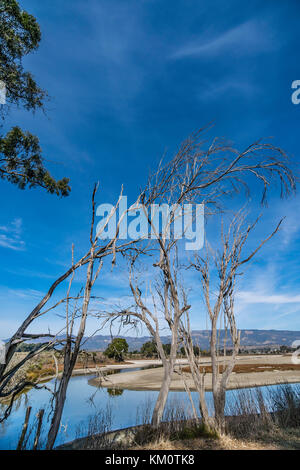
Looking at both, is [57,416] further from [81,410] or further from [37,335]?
[81,410]

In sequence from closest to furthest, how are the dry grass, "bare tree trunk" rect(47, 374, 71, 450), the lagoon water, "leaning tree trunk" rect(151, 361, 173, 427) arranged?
"bare tree trunk" rect(47, 374, 71, 450), "leaning tree trunk" rect(151, 361, 173, 427), the dry grass, the lagoon water

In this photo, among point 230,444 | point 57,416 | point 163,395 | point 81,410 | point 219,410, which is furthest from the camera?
point 81,410

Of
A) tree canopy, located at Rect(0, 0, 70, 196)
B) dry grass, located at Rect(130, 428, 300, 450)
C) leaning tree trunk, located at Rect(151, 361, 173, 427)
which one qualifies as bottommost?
dry grass, located at Rect(130, 428, 300, 450)

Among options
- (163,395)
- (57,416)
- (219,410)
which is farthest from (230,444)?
(57,416)

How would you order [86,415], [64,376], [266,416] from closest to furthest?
1. [64,376]
2. [266,416]
3. [86,415]

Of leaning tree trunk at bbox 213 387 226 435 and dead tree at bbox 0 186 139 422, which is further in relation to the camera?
leaning tree trunk at bbox 213 387 226 435

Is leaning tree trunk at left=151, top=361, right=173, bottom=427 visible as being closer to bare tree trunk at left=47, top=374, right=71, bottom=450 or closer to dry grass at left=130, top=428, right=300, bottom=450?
dry grass at left=130, top=428, right=300, bottom=450

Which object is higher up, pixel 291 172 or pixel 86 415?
pixel 291 172

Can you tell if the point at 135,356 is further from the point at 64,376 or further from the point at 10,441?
the point at 64,376

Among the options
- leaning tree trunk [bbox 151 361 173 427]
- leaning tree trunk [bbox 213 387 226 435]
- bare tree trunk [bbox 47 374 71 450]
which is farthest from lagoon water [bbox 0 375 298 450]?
bare tree trunk [bbox 47 374 71 450]

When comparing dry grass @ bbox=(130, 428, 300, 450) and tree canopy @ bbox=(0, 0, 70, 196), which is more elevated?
tree canopy @ bbox=(0, 0, 70, 196)

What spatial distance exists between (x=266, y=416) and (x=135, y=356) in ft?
187

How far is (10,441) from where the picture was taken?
31.1 ft
